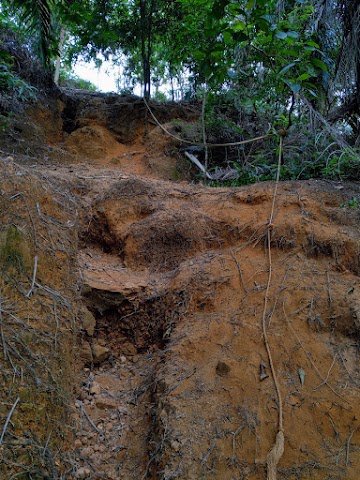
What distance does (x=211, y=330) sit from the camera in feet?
10.3

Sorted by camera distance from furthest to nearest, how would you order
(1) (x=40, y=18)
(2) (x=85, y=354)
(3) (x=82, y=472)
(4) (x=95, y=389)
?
(1) (x=40, y=18)
(2) (x=85, y=354)
(4) (x=95, y=389)
(3) (x=82, y=472)

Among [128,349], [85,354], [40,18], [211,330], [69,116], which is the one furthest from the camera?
[69,116]

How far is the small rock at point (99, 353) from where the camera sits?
328cm

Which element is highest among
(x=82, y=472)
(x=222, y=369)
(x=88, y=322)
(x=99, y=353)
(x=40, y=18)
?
(x=40, y=18)

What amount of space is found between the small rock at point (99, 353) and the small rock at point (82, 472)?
36.7 inches

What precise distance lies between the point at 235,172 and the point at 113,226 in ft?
9.48

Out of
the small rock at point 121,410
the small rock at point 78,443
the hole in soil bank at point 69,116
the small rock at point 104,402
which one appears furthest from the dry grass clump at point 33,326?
the hole in soil bank at point 69,116

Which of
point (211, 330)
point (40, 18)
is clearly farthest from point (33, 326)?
point (40, 18)

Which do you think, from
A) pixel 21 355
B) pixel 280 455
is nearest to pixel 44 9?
pixel 21 355

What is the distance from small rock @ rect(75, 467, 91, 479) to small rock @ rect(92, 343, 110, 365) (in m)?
0.93

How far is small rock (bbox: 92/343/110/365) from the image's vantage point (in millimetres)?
3277

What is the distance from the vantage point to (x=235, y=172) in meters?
6.53

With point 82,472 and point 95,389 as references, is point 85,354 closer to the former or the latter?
point 95,389

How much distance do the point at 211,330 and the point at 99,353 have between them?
37.7 inches
